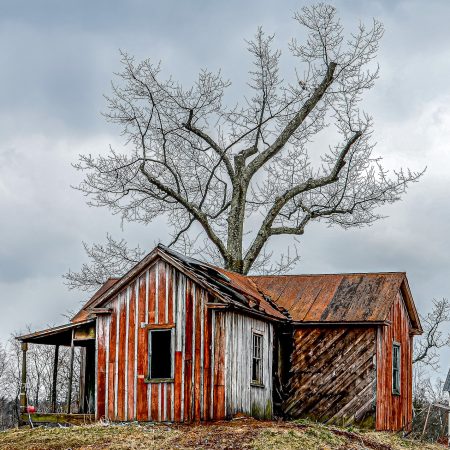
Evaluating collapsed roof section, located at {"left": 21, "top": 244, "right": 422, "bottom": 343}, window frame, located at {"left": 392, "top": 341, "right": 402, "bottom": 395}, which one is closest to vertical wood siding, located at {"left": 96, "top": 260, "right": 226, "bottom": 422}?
collapsed roof section, located at {"left": 21, "top": 244, "right": 422, "bottom": 343}

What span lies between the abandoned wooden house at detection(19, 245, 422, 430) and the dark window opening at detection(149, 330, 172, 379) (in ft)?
0.14

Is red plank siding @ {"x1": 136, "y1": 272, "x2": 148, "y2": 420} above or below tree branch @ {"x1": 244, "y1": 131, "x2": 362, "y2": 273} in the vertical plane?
below

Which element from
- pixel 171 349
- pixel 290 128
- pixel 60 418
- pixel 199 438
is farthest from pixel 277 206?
pixel 199 438

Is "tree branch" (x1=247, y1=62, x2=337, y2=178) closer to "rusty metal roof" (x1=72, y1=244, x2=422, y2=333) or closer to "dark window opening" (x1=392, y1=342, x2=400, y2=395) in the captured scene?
"rusty metal roof" (x1=72, y1=244, x2=422, y2=333)

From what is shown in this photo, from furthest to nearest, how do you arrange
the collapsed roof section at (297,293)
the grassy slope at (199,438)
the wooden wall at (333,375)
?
1. the wooden wall at (333,375)
2. the collapsed roof section at (297,293)
3. the grassy slope at (199,438)

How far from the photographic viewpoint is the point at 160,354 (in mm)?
26359

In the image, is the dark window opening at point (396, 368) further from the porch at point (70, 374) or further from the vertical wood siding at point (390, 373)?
the porch at point (70, 374)

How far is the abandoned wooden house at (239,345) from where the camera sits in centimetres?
2258

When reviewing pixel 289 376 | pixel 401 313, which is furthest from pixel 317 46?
pixel 289 376

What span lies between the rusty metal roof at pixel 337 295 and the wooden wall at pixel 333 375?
440 millimetres

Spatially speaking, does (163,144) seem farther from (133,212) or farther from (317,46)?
(317,46)

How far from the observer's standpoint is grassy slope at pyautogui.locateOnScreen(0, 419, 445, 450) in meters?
18.2

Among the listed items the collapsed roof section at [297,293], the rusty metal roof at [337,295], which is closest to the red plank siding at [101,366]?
the collapsed roof section at [297,293]

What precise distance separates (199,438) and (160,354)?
7664 millimetres
